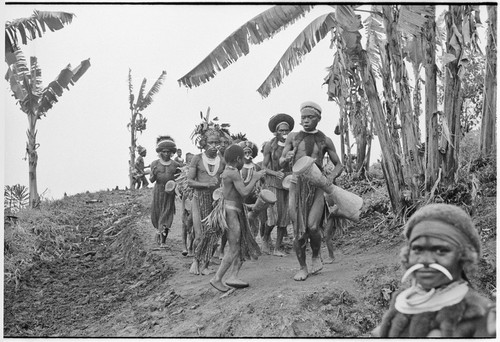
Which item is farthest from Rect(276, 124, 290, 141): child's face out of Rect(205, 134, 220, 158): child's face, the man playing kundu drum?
Rect(205, 134, 220, 158): child's face

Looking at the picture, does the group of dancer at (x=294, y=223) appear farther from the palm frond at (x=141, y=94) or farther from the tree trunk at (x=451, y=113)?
the tree trunk at (x=451, y=113)

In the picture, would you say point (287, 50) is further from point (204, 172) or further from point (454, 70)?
point (454, 70)

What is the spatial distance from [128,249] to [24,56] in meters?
2.34

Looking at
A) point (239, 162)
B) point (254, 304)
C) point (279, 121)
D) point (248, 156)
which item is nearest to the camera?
point (254, 304)

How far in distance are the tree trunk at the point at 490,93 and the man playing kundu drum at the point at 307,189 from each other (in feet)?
6.36

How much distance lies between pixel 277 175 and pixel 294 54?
1.28 meters

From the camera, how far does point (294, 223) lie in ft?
25.3

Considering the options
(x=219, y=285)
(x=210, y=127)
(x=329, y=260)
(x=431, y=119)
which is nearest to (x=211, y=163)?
(x=210, y=127)

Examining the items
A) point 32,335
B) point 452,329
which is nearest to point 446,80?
point 452,329

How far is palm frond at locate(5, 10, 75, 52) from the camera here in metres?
7.78

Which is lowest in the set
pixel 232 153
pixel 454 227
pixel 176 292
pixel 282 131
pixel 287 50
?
pixel 176 292

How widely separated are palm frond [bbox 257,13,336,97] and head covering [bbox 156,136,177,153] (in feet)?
3.60

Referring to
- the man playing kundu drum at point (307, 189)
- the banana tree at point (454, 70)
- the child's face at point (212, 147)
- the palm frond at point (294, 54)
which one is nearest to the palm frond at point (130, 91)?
the child's face at point (212, 147)

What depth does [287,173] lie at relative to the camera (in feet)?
26.9
